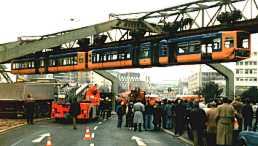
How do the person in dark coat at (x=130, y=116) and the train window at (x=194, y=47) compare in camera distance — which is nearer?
the person in dark coat at (x=130, y=116)

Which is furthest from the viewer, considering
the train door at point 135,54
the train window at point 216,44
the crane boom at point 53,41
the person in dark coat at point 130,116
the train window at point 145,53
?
the crane boom at point 53,41

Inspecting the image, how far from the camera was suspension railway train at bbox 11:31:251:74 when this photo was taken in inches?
1023

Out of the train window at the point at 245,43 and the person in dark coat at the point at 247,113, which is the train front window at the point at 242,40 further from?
the person in dark coat at the point at 247,113

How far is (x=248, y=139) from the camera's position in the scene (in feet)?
36.4

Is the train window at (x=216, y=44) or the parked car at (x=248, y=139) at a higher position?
the train window at (x=216, y=44)

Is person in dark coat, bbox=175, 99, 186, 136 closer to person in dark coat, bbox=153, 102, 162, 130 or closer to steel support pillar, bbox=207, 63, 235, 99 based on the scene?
person in dark coat, bbox=153, 102, 162, 130

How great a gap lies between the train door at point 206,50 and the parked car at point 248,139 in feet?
50.8

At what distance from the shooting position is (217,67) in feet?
123

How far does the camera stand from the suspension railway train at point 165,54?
2598cm

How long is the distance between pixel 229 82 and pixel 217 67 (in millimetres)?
1577

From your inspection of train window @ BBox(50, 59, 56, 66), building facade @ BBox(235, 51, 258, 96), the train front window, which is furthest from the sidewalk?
building facade @ BBox(235, 51, 258, 96)

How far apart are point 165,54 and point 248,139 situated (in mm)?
19571

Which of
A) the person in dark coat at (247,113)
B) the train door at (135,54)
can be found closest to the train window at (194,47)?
the train door at (135,54)

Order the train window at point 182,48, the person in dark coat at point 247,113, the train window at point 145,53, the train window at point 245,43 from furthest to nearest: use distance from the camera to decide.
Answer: the train window at point 145,53
the train window at point 182,48
the train window at point 245,43
the person in dark coat at point 247,113
